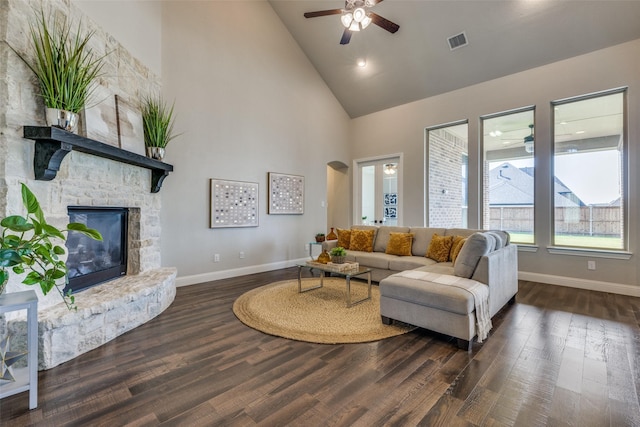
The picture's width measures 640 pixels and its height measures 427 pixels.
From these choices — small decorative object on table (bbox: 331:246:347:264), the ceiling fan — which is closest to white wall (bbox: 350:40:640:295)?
the ceiling fan

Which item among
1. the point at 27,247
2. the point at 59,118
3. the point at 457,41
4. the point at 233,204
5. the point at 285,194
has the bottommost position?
the point at 27,247

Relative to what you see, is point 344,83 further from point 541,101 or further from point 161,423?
point 161,423

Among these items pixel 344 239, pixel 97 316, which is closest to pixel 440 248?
pixel 344 239

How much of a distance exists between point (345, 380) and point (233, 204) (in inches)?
139

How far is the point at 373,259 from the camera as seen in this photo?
4.41m

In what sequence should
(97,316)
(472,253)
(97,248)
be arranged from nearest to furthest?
(97,316)
(472,253)
(97,248)

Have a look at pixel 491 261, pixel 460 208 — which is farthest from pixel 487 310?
pixel 460 208

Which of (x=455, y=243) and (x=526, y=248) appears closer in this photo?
(x=455, y=243)

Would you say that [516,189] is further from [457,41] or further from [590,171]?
[457,41]

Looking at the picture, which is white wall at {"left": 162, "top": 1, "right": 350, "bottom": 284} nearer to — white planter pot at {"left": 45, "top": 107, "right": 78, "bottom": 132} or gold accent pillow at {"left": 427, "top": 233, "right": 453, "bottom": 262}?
white planter pot at {"left": 45, "top": 107, "right": 78, "bottom": 132}

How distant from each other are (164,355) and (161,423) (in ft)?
2.72

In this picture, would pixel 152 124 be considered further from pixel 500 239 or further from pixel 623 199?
pixel 623 199

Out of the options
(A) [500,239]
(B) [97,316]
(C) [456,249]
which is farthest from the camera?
(C) [456,249]

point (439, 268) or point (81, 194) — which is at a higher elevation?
point (81, 194)
